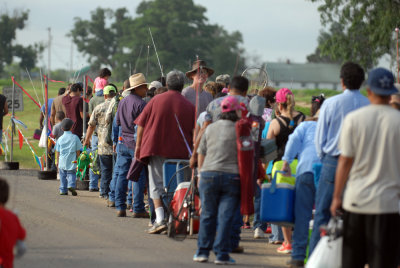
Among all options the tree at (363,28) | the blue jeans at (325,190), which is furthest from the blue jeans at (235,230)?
the tree at (363,28)

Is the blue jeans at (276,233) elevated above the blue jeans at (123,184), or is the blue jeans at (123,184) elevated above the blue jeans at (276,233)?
the blue jeans at (123,184)

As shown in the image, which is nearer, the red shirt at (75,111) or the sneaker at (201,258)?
the sneaker at (201,258)

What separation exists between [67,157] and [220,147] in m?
7.12

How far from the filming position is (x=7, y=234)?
6.36 m

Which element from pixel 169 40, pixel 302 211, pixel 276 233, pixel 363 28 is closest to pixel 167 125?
pixel 276 233

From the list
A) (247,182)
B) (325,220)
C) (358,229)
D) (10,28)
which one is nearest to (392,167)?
(358,229)

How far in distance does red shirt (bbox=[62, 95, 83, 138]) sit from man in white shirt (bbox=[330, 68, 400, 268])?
11.7 metres

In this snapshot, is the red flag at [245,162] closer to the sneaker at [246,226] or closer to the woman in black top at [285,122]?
the woman in black top at [285,122]

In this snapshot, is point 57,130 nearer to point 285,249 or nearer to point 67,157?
point 67,157

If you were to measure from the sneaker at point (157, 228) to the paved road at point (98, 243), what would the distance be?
0.32 ft

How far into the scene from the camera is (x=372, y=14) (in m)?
38.9

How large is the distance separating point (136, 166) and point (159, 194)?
0.83m

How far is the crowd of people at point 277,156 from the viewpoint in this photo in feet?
21.7

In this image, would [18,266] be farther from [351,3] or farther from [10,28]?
[10,28]
